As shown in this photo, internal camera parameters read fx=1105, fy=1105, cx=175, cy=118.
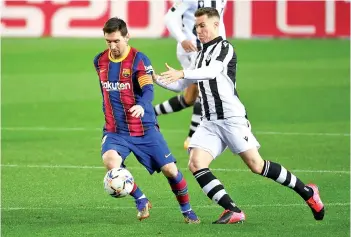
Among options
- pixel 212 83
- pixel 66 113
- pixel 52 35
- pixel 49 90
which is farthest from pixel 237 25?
pixel 212 83

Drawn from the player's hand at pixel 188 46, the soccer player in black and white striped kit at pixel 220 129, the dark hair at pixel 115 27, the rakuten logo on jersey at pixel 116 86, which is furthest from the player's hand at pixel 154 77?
the player's hand at pixel 188 46

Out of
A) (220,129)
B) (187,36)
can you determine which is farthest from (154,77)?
(187,36)

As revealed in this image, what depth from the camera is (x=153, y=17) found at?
83.9ft

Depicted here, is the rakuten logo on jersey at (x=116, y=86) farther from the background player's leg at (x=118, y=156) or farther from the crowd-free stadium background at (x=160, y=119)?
the crowd-free stadium background at (x=160, y=119)

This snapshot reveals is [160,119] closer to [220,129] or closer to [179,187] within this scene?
[220,129]

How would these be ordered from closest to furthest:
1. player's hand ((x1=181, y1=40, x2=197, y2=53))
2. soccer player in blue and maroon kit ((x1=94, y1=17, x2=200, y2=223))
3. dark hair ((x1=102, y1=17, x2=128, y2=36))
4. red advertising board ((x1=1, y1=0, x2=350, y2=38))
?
dark hair ((x1=102, y1=17, x2=128, y2=36)), soccer player in blue and maroon kit ((x1=94, y1=17, x2=200, y2=223)), player's hand ((x1=181, y1=40, x2=197, y2=53)), red advertising board ((x1=1, y1=0, x2=350, y2=38))

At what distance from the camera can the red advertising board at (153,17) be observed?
82.6ft

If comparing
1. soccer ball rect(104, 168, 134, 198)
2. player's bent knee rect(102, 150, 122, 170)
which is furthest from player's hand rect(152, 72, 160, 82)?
soccer ball rect(104, 168, 134, 198)

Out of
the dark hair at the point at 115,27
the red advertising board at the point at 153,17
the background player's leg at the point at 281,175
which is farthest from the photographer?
the red advertising board at the point at 153,17

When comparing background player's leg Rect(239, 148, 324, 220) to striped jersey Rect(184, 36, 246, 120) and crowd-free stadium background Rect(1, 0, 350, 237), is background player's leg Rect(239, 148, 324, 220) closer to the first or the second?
crowd-free stadium background Rect(1, 0, 350, 237)

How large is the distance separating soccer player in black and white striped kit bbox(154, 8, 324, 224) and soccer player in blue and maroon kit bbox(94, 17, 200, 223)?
18 centimetres

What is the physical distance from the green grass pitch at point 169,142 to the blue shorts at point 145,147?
50cm

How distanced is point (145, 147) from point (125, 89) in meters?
0.53

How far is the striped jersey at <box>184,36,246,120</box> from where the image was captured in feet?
31.2
